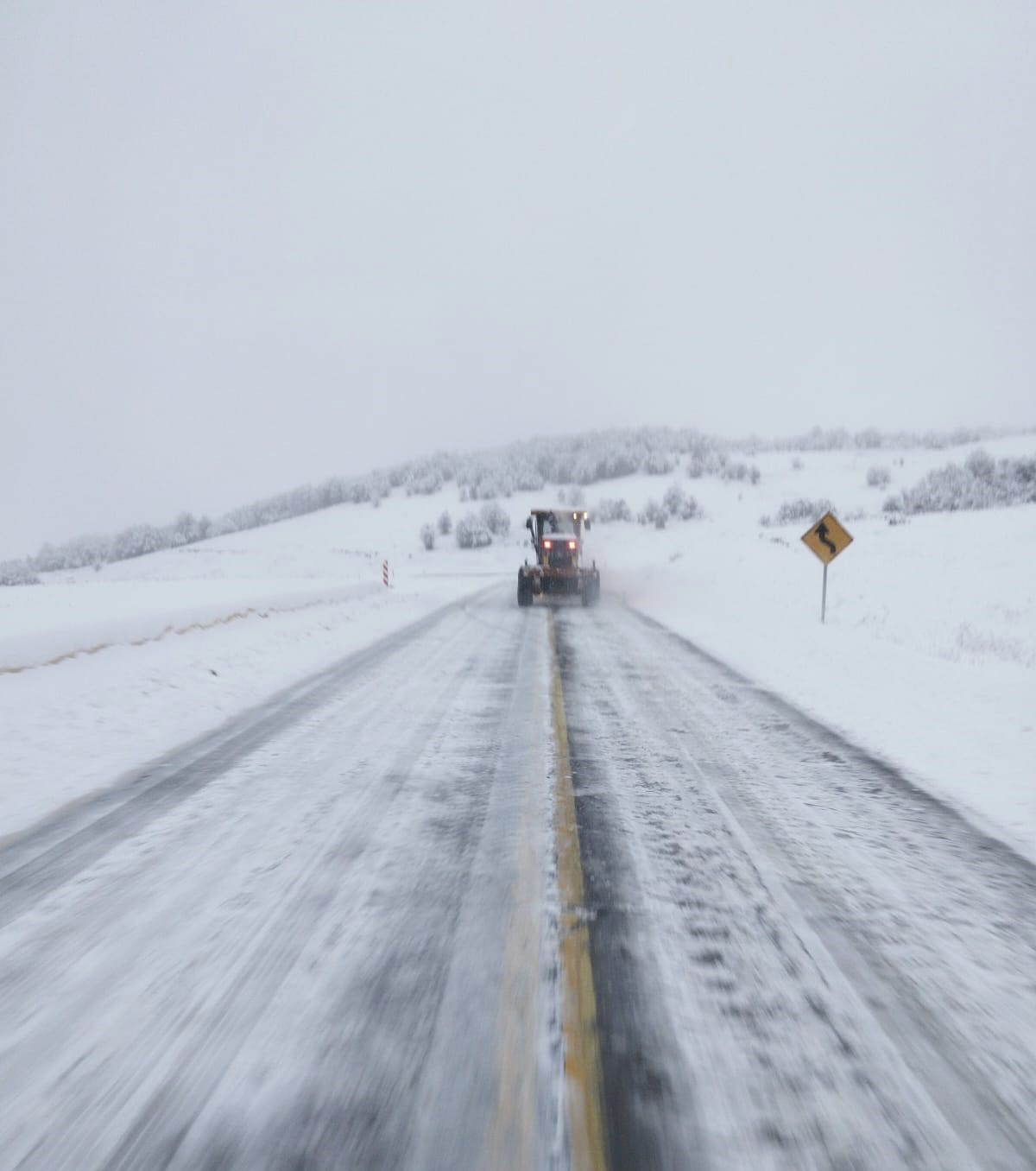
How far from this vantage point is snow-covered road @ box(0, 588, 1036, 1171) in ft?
7.11

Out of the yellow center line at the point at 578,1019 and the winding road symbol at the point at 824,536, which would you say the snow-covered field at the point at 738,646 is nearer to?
the winding road symbol at the point at 824,536

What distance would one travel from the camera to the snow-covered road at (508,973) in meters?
2.17

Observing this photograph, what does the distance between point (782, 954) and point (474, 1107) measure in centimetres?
155

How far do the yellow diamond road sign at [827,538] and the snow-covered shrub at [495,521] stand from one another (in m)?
56.5

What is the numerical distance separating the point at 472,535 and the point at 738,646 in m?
56.3

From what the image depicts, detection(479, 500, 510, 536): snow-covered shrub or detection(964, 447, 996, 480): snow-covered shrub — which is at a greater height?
detection(964, 447, 996, 480): snow-covered shrub

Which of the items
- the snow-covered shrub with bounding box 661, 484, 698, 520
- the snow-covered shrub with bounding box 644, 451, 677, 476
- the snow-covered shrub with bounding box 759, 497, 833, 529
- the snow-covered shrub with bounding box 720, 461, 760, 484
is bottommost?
the snow-covered shrub with bounding box 759, 497, 833, 529

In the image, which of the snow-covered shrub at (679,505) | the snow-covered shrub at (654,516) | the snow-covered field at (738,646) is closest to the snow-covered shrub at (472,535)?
the snow-covered shrub at (654,516)

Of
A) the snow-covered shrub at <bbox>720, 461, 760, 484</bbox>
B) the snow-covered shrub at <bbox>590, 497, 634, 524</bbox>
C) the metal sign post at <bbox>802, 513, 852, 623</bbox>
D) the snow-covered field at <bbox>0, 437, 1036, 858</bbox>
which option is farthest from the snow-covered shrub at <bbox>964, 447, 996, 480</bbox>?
the metal sign post at <bbox>802, 513, 852, 623</bbox>

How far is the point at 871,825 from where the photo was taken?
183 inches

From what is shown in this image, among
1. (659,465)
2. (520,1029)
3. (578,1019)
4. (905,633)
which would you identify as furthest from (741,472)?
(520,1029)

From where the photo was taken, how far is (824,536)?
49.6 ft

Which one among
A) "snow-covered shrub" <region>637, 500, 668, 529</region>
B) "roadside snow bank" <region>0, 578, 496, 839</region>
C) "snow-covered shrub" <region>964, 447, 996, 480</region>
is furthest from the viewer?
"snow-covered shrub" <region>637, 500, 668, 529</region>

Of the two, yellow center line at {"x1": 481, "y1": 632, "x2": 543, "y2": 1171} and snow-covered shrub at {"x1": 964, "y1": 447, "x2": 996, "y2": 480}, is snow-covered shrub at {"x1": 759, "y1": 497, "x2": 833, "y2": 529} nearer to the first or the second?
snow-covered shrub at {"x1": 964, "y1": 447, "x2": 996, "y2": 480}
